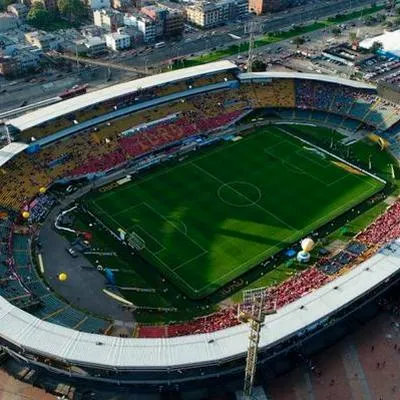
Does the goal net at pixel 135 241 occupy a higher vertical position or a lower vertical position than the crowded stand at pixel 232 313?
lower

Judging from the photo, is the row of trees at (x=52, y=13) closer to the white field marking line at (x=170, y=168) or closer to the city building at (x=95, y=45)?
the city building at (x=95, y=45)

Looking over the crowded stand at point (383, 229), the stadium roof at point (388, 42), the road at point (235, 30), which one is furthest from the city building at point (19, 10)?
the crowded stand at point (383, 229)

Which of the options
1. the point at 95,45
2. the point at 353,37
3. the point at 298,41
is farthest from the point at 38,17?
the point at 353,37

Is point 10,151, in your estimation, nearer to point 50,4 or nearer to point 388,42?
point 50,4

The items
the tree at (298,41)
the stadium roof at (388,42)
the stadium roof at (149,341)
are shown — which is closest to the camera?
the stadium roof at (149,341)

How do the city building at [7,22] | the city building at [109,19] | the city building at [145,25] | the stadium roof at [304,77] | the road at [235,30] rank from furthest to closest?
the city building at [109,19] < the city building at [7,22] < the city building at [145,25] < the road at [235,30] < the stadium roof at [304,77]

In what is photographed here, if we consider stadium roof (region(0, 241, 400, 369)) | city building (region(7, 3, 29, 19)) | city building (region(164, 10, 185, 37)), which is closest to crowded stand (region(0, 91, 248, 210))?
stadium roof (region(0, 241, 400, 369))
